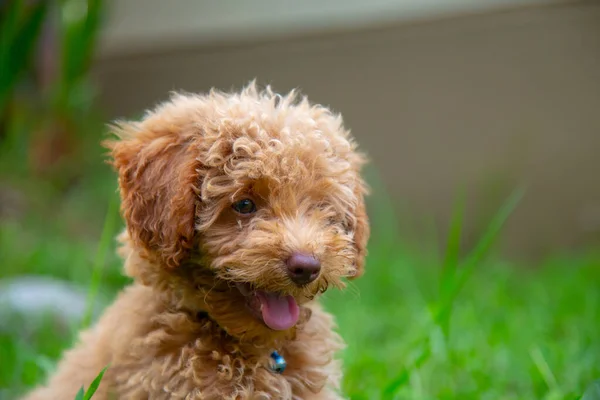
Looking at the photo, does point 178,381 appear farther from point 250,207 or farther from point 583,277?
point 583,277

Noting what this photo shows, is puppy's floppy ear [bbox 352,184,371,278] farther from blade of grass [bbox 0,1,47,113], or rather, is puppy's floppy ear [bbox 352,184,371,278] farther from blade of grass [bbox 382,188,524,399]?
blade of grass [bbox 0,1,47,113]

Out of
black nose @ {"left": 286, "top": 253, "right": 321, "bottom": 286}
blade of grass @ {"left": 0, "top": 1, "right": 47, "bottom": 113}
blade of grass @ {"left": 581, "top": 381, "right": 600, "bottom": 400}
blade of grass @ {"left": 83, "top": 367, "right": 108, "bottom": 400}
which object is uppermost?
blade of grass @ {"left": 0, "top": 1, "right": 47, "bottom": 113}

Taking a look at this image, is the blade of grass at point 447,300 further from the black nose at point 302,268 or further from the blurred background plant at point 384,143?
the blurred background plant at point 384,143

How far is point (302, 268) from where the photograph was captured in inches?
95.5

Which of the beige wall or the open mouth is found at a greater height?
the beige wall

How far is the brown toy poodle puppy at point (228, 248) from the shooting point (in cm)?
256

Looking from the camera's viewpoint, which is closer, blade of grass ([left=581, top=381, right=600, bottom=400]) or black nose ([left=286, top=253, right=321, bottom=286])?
black nose ([left=286, top=253, right=321, bottom=286])

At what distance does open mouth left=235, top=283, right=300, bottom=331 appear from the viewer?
2.60 m

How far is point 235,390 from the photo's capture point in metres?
2.63

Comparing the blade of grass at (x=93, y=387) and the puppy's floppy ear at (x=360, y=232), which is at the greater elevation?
the puppy's floppy ear at (x=360, y=232)

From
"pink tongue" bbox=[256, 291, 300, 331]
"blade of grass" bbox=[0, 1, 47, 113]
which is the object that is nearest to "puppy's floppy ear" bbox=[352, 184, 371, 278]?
"pink tongue" bbox=[256, 291, 300, 331]

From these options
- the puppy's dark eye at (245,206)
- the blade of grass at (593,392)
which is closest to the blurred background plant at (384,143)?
the blade of grass at (593,392)

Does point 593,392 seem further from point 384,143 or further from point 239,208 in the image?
point 384,143

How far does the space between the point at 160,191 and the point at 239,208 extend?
0.30 m
